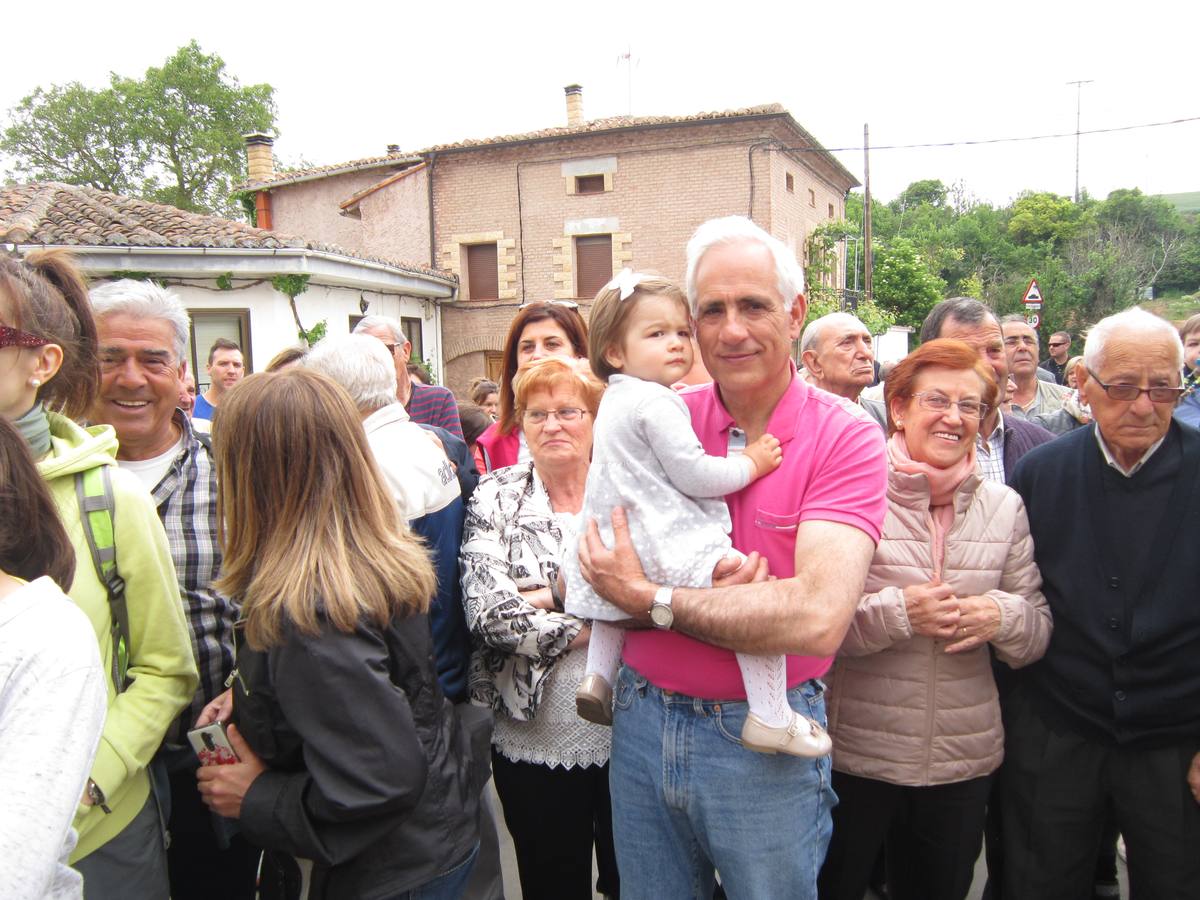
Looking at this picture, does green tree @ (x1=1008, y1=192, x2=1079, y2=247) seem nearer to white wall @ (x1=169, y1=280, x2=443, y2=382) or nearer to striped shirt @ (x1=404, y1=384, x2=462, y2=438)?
white wall @ (x1=169, y1=280, x2=443, y2=382)

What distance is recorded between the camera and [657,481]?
1.89 meters

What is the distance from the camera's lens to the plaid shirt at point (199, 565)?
2.30 meters

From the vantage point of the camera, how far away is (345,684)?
1621mm

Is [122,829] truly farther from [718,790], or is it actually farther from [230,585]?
[718,790]

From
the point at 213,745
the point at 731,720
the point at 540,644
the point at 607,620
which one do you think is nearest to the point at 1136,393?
the point at 731,720

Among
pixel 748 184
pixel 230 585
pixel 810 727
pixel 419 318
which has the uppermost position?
pixel 748 184

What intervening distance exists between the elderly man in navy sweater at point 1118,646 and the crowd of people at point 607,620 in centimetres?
1

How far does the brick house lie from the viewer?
1925 centimetres

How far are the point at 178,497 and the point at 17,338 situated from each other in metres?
0.71

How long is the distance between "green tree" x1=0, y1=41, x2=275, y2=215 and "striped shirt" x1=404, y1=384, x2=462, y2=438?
3501cm

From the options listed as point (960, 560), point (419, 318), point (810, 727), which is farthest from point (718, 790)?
point (419, 318)

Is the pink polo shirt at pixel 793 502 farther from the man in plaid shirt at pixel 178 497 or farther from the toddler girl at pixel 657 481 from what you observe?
the man in plaid shirt at pixel 178 497

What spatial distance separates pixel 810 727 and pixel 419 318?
19.2m

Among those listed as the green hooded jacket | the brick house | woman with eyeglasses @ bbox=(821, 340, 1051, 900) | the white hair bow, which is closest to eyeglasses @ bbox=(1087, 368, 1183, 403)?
woman with eyeglasses @ bbox=(821, 340, 1051, 900)
